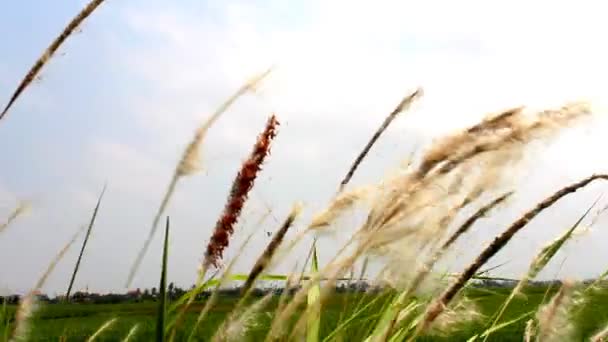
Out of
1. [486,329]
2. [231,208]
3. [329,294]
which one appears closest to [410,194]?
[329,294]

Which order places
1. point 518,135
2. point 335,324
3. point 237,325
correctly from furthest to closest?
point 335,324 → point 237,325 → point 518,135

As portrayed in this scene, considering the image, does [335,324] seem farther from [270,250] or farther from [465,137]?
[465,137]

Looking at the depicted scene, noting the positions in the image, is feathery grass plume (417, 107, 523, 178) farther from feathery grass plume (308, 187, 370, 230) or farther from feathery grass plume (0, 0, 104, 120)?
feathery grass plume (0, 0, 104, 120)

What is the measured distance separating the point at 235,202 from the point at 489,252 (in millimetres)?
451

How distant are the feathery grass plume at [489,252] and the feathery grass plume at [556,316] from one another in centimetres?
34


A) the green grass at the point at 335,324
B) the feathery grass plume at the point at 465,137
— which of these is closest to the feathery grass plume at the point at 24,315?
the green grass at the point at 335,324

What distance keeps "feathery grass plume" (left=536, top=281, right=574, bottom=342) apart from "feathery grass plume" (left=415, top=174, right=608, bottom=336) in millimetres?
340

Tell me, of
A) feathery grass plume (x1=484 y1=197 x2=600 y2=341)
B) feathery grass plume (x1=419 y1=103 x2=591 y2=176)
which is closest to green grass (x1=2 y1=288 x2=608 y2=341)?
feathery grass plume (x1=484 y1=197 x2=600 y2=341)

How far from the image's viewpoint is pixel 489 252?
122 centimetres

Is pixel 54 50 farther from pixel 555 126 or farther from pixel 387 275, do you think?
pixel 555 126

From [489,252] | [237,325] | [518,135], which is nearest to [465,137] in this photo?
[518,135]

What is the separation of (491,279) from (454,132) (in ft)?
3.40

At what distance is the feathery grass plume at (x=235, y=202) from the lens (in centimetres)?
145

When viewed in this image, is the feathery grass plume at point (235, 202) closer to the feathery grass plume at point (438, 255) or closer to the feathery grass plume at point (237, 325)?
the feathery grass plume at point (237, 325)
